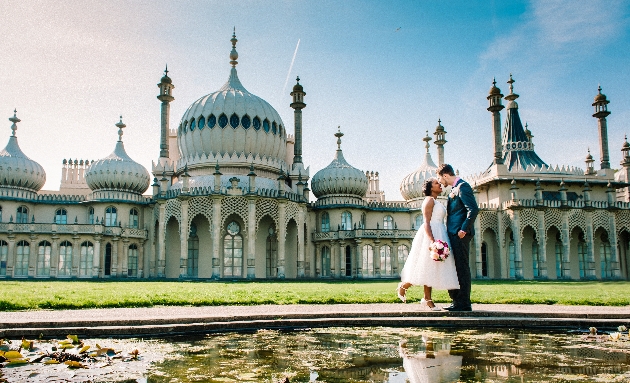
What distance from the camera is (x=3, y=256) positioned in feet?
117

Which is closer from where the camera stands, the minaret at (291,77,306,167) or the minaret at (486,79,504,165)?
the minaret at (486,79,504,165)

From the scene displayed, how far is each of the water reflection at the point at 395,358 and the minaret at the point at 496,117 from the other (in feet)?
122

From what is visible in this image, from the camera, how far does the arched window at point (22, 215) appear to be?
3841 centimetres

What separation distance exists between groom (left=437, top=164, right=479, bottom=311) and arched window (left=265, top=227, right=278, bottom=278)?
92.0ft

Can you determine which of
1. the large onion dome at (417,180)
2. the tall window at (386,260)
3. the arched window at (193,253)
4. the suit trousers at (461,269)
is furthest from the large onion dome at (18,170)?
the suit trousers at (461,269)

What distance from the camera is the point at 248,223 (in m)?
34.1

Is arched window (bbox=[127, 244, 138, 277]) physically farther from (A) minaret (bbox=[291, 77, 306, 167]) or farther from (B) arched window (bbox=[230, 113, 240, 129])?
(A) minaret (bbox=[291, 77, 306, 167])

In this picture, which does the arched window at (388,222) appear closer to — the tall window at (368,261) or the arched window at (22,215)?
the tall window at (368,261)

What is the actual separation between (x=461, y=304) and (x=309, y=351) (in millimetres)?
3999

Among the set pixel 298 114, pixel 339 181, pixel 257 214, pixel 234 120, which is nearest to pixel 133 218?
pixel 234 120

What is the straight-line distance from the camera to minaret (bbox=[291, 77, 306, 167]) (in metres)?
43.2

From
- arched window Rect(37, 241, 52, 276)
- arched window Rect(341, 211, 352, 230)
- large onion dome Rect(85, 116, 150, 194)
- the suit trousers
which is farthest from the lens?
arched window Rect(341, 211, 352, 230)

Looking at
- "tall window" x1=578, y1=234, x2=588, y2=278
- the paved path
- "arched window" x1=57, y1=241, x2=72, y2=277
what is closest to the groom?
the paved path

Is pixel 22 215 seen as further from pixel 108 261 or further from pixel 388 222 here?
pixel 388 222
